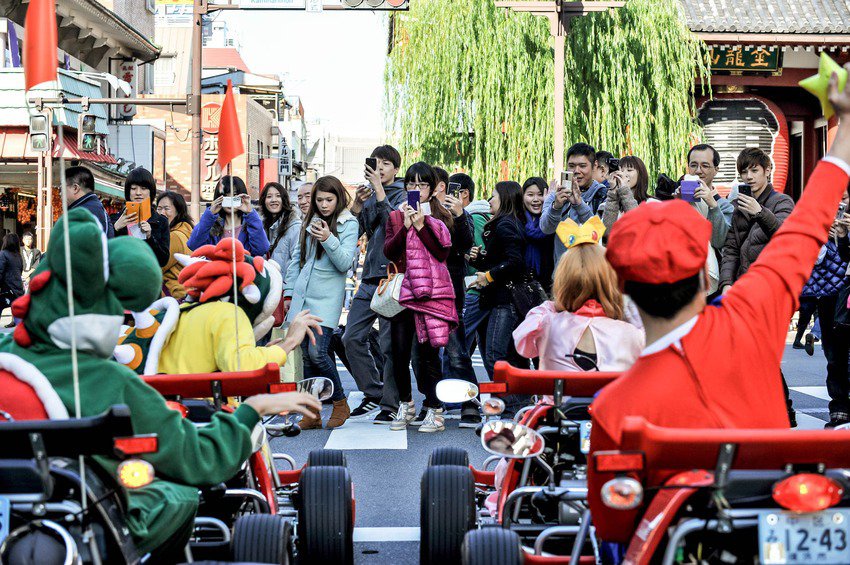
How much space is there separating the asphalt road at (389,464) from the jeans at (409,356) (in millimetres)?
385

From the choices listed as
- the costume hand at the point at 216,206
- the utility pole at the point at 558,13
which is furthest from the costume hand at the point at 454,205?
the utility pole at the point at 558,13

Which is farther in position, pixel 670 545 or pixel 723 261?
pixel 723 261

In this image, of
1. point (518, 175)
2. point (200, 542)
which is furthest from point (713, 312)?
point (518, 175)

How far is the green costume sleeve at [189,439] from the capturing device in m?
2.98

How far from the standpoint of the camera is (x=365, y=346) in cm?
910

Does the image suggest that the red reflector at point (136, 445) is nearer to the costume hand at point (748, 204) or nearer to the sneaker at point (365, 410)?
the costume hand at point (748, 204)

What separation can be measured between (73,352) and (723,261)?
20.7 ft

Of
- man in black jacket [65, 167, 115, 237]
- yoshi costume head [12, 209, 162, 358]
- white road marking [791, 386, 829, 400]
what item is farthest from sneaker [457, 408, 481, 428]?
yoshi costume head [12, 209, 162, 358]

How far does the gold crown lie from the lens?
462 cm

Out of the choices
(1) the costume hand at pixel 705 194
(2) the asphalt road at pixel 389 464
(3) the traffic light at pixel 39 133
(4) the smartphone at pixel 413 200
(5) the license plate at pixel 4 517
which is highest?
(3) the traffic light at pixel 39 133

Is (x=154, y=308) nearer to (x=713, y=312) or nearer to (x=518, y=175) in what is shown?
(x=713, y=312)

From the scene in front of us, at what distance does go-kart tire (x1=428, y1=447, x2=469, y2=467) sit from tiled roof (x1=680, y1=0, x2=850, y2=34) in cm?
1801

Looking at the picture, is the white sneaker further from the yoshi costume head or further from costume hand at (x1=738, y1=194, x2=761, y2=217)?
the yoshi costume head

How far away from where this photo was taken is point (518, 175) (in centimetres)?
2078
